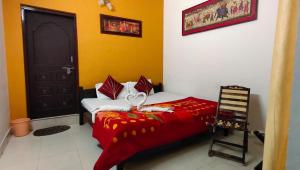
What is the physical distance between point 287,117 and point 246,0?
281 centimetres

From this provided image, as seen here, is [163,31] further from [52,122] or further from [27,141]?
[27,141]

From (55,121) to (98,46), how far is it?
1.69m

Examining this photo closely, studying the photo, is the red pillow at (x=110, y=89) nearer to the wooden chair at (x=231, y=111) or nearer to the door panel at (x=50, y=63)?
the door panel at (x=50, y=63)

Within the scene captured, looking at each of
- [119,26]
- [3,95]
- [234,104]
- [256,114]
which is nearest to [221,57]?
[234,104]

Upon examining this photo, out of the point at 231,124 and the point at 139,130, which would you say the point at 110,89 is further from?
the point at 231,124

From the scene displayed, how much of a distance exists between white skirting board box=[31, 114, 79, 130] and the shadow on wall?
3140 mm

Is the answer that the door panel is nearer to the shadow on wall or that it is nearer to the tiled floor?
the tiled floor

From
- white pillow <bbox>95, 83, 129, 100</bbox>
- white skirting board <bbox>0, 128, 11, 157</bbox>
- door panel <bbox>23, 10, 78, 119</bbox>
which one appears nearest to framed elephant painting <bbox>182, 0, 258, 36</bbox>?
white pillow <bbox>95, 83, 129, 100</bbox>

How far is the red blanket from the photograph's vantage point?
1620 millimetres

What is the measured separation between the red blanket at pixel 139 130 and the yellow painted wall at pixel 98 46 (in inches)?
64.5

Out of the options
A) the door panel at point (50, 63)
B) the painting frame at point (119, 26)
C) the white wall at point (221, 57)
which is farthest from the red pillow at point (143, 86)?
the door panel at point (50, 63)

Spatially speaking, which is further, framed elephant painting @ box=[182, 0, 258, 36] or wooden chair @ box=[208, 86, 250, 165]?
framed elephant painting @ box=[182, 0, 258, 36]

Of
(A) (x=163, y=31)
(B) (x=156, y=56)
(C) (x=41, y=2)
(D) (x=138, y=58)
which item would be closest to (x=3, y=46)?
(C) (x=41, y=2)

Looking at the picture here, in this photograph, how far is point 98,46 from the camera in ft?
11.3
